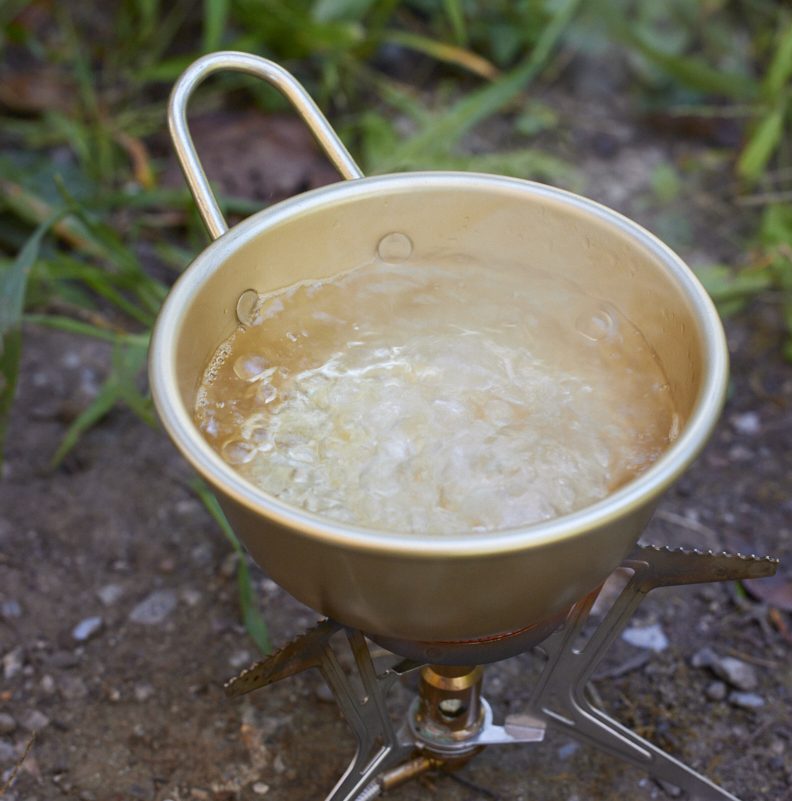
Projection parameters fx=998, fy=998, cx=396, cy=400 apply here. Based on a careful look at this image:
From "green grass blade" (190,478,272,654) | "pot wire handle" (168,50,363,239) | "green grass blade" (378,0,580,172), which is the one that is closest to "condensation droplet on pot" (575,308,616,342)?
"pot wire handle" (168,50,363,239)

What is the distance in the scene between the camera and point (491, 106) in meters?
2.76

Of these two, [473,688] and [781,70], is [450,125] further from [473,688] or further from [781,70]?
[473,688]

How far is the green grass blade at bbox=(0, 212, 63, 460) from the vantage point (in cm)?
189

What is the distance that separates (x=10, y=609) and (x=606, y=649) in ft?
3.74

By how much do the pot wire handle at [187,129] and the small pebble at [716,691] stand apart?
1.10 metres

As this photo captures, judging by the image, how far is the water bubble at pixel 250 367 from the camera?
130cm

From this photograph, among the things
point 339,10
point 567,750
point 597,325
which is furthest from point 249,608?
point 339,10

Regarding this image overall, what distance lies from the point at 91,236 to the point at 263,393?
1.07 meters

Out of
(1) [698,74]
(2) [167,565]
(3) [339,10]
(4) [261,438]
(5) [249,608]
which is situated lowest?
(2) [167,565]

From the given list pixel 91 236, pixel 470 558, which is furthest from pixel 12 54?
pixel 470 558

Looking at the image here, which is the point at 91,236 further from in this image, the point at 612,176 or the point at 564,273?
the point at 612,176

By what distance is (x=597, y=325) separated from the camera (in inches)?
53.6

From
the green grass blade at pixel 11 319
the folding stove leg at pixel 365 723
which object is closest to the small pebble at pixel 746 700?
the folding stove leg at pixel 365 723

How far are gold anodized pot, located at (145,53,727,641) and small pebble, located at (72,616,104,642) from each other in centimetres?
84
